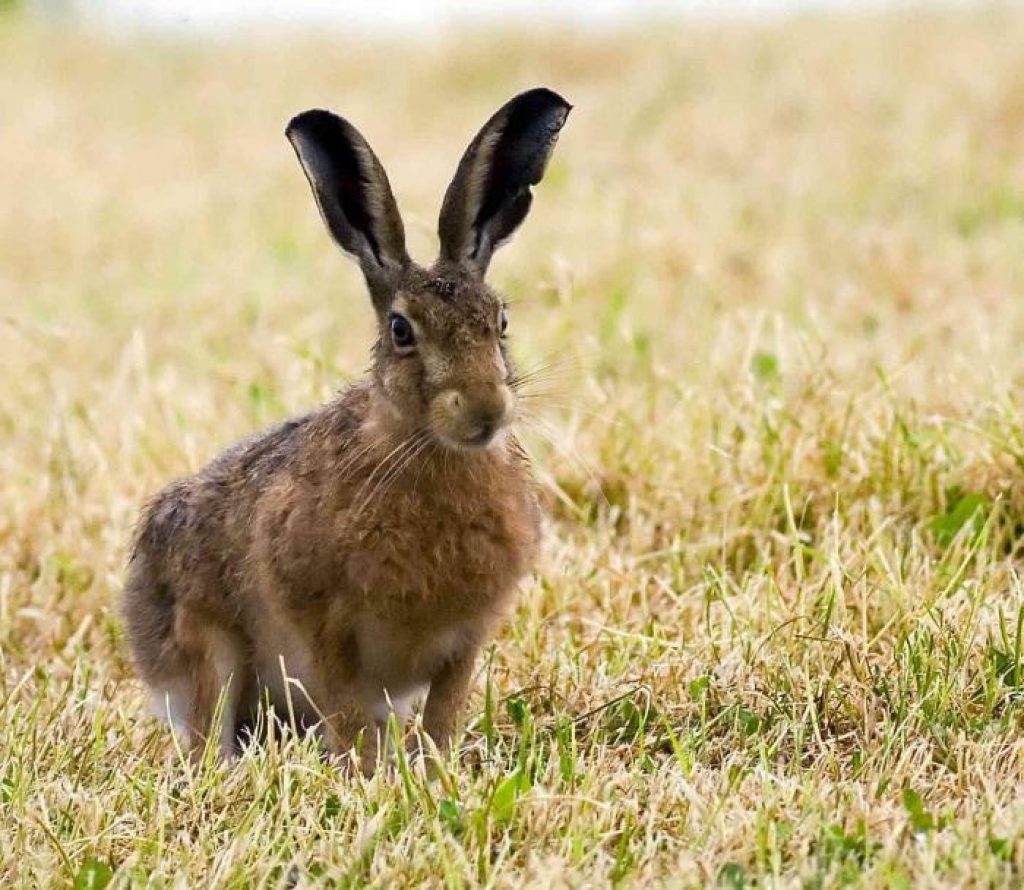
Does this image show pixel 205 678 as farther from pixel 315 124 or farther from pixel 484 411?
pixel 315 124

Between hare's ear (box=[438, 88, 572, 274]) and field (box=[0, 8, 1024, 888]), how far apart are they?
3.17 ft

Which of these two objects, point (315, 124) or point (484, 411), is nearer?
point (484, 411)

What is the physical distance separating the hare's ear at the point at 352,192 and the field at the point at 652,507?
96cm

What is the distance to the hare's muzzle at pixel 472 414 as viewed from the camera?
11.0 feet

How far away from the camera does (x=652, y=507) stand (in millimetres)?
4891

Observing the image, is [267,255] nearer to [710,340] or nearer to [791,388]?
[710,340]

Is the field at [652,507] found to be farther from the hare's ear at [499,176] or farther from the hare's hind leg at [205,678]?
the hare's ear at [499,176]

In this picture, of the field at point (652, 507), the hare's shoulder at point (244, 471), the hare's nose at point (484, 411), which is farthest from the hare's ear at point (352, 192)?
the field at point (652, 507)

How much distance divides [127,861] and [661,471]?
2.33m

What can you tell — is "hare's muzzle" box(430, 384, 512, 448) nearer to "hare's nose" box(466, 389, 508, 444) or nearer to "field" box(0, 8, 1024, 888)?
"hare's nose" box(466, 389, 508, 444)

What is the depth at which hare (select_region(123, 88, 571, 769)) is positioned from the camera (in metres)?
3.45

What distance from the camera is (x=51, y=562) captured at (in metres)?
4.78

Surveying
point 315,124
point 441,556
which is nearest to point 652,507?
point 441,556

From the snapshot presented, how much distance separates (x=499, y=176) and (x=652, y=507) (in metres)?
1.47
